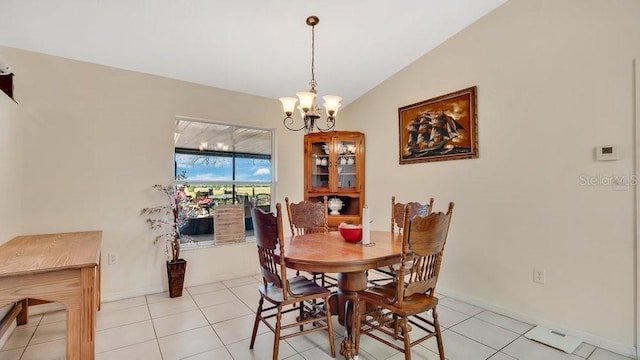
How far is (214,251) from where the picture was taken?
381 cm

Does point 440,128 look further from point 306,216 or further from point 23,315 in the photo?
point 23,315

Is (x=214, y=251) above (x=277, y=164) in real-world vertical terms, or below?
Result: below

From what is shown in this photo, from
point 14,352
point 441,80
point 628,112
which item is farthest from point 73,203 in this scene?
point 628,112

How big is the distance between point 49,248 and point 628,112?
4316mm

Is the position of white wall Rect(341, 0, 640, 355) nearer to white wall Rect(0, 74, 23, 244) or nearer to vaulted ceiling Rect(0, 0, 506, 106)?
vaulted ceiling Rect(0, 0, 506, 106)

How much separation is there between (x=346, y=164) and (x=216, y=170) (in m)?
1.83

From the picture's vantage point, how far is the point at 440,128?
3.38 meters

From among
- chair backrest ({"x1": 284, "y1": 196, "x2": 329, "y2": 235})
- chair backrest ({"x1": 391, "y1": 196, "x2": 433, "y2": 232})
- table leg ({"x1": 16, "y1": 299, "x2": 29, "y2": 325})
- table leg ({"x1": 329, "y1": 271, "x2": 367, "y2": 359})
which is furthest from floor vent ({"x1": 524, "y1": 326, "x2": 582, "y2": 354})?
table leg ({"x1": 16, "y1": 299, "x2": 29, "y2": 325})

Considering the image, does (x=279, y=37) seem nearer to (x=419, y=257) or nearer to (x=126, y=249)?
(x=419, y=257)

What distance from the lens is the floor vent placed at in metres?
2.26

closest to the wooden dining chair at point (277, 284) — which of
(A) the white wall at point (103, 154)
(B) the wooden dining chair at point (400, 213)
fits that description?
(B) the wooden dining chair at point (400, 213)

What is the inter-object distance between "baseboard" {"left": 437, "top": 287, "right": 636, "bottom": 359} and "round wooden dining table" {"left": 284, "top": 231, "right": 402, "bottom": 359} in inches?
47.2

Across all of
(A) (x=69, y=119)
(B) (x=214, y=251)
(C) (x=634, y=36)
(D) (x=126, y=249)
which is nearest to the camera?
(C) (x=634, y=36)

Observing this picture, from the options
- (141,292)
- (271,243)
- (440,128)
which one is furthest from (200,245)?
(440,128)
